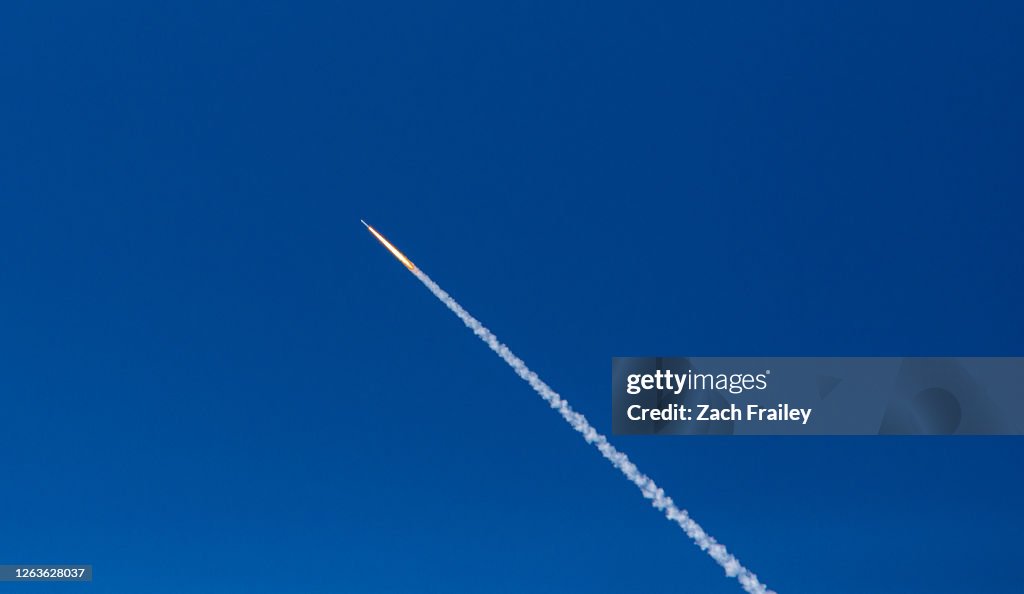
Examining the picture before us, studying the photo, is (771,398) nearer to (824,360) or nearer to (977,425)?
(824,360)

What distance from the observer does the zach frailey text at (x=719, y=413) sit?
1249cm

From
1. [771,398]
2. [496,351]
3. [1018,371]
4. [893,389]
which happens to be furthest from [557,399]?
[1018,371]

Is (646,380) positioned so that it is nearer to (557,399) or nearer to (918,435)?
(557,399)

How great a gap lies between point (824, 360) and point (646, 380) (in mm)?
1239

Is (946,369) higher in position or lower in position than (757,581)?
higher

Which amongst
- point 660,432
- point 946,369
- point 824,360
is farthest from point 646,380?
point 946,369

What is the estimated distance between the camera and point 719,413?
12.5m

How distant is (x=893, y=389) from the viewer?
1251 centimetres

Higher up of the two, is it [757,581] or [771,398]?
[771,398]

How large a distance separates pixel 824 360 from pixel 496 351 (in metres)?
2.27

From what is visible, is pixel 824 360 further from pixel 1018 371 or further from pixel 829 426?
pixel 1018 371

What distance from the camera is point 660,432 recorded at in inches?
492

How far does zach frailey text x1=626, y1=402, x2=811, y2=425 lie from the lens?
12.5m

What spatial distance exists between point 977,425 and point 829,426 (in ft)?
3.35
